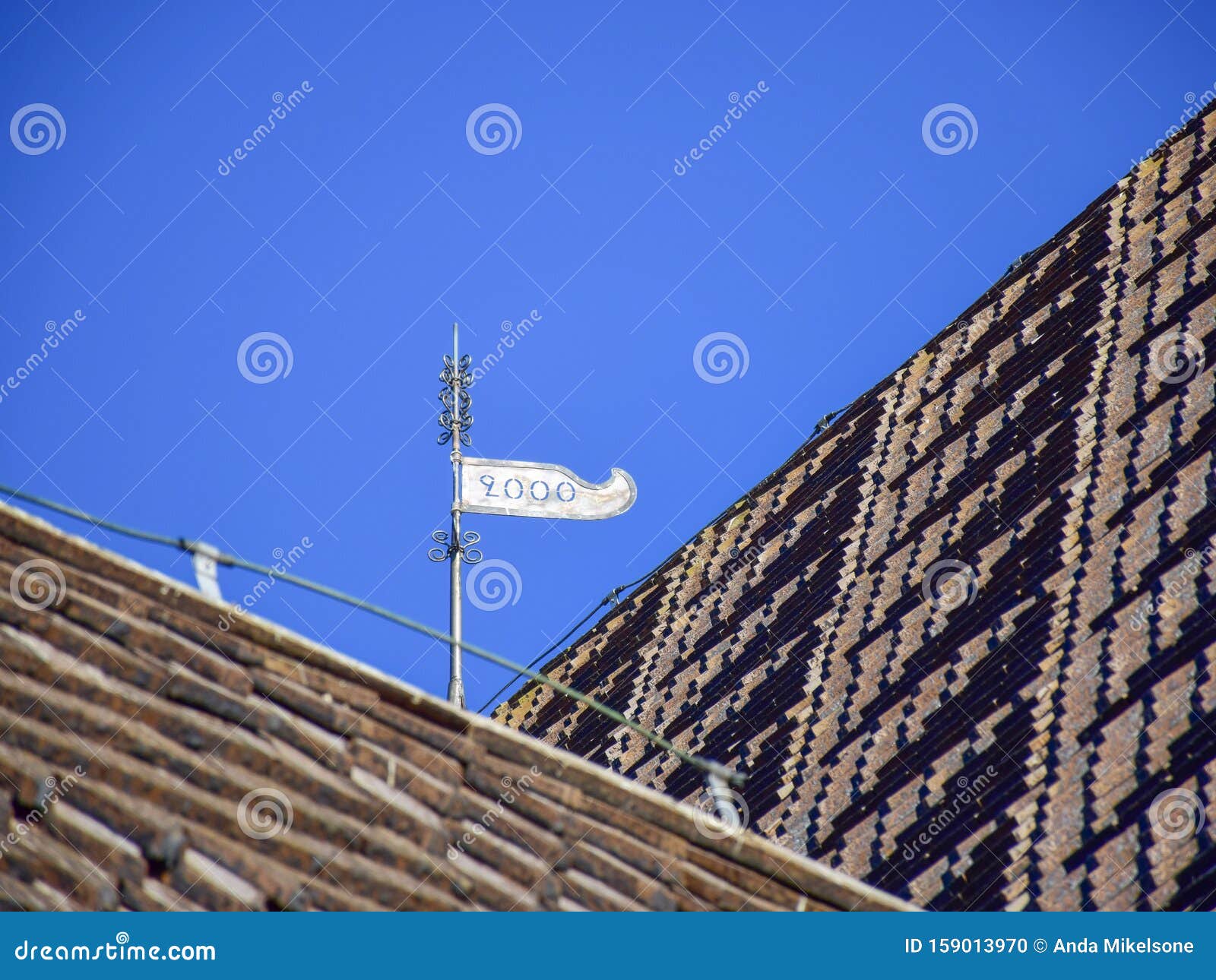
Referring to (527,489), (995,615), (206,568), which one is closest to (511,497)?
(527,489)

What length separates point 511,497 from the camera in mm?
10500

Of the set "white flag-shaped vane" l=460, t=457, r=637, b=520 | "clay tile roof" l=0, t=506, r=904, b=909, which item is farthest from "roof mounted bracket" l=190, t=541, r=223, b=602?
"white flag-shaped vane" l=460, t=457, r=637, b=520

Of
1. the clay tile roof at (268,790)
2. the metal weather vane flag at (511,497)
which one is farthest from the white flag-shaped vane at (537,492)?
the clay tile roof at (268,790)

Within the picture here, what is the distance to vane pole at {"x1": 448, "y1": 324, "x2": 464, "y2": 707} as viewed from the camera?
10180 millimetres

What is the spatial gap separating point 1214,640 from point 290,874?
181 inches

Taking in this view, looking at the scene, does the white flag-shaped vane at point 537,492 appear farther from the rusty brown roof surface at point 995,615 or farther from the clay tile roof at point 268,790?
the clay tile roof at point 268,790

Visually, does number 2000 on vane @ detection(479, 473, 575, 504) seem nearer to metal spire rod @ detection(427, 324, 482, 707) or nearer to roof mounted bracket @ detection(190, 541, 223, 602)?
metal spire rod @ detection(427, 324, 482, 707)

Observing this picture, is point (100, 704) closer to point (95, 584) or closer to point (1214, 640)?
point (95, 584)

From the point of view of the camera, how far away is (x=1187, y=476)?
8.27 m

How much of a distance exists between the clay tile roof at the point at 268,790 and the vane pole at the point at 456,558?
5537 mm

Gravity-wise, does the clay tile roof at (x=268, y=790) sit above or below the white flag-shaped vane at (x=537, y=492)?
below

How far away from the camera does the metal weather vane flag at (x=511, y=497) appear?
10383 mm

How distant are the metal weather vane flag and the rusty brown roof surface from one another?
4.60 feet

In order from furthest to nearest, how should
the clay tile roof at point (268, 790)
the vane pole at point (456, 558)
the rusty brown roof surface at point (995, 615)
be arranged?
the vane pole at point (456, 558) → the rusty brown roof surface at point (995, 615) → the clay tile roof at point (268, 790)
